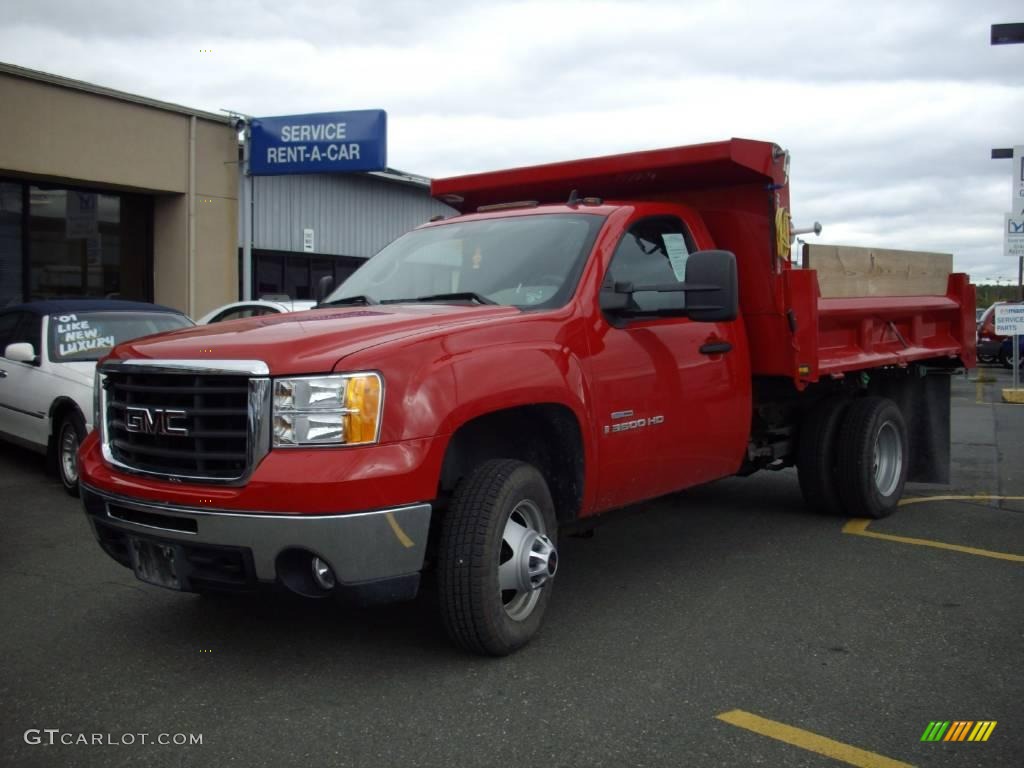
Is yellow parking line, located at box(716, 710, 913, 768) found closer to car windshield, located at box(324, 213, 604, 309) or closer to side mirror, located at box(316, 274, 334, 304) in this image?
car windshield, located at box(324, 213, 604, 309)

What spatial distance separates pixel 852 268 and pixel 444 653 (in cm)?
408

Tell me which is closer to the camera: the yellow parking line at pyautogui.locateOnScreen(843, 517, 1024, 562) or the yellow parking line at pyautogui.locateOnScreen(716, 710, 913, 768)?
the yellow parking line at pyautogui.locateOnScreen(716, 710, 913, 768)

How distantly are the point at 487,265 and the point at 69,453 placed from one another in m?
4.44

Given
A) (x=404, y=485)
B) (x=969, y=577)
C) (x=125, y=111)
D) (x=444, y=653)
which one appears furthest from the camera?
(x=125, y=111)

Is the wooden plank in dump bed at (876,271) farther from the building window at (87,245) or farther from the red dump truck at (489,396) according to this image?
the building window at (87,245)

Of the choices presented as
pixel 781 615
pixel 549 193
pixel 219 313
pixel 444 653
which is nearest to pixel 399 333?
pixel 444 653

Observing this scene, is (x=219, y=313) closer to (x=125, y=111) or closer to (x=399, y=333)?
(x=125, y=111)

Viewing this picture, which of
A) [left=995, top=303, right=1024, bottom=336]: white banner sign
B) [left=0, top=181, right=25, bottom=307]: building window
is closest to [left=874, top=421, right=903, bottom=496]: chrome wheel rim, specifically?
[left=995, top=303, right=1024, bottom=336]: white banner sign

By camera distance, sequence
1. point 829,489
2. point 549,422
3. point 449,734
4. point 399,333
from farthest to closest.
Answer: point 829,489 → point 549,422 → point 399,333 → point 449,734

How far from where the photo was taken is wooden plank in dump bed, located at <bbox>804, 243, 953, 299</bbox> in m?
6.45

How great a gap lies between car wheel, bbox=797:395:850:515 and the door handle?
1.63m

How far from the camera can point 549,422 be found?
4.57 m

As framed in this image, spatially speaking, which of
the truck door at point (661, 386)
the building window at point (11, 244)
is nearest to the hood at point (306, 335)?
the truck door at point (661, 386)

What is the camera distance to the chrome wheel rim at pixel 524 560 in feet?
13.7
